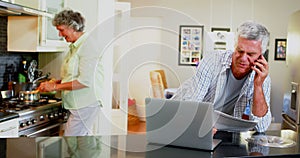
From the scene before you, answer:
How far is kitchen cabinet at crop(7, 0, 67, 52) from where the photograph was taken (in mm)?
3463

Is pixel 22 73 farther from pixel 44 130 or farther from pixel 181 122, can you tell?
pixel 181 122

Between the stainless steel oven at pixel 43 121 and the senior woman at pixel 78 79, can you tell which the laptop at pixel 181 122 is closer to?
the senior woman at pixel 78 79

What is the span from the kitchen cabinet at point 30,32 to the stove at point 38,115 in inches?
19.5

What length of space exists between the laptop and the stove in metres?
1.61

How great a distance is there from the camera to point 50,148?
1.59 meters

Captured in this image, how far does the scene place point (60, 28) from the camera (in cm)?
320

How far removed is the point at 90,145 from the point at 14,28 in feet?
7.36

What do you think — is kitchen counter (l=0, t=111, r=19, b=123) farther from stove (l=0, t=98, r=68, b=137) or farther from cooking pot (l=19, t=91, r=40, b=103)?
cooking pot (l=19, t=91, r=40, b=103)

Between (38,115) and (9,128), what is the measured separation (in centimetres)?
43

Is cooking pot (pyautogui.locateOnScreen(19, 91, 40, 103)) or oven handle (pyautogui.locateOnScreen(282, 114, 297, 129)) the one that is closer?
cooking pot (pyautogui.locateOnScreen(19, 91, 40, 103))

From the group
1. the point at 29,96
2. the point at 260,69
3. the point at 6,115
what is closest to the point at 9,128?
the point at 6,115

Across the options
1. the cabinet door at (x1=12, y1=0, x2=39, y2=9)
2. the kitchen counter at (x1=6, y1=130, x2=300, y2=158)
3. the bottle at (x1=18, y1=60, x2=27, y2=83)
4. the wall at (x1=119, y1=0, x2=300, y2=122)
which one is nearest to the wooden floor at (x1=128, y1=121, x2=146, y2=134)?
the wall at (x1=119, y1=0, x2=300, y2=122)

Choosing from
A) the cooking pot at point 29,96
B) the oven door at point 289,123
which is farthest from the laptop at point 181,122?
the oven door at point 289,123

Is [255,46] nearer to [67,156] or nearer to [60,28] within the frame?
[67,156]
